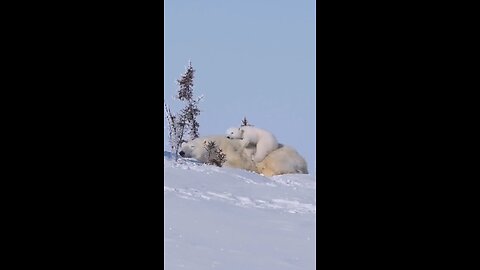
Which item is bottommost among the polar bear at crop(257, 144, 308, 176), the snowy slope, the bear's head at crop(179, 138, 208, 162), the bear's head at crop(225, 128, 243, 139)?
the snowy slope

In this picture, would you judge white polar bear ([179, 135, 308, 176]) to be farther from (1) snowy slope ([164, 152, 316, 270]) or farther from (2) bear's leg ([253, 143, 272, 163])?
(1) snowy slope ([164, 152, 316, 270])

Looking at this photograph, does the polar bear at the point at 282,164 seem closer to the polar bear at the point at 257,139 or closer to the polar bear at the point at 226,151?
the polar bear at the point at 257,139

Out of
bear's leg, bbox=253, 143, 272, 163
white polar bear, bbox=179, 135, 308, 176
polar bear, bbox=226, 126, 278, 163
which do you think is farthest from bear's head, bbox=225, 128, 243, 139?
bear's leg, bbox=253, 143, 272, 163

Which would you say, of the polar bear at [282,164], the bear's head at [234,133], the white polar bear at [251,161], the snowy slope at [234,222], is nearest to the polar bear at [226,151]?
the white polar bear at [251,161]

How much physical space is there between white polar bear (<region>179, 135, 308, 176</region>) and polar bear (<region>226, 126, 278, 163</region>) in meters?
0.13

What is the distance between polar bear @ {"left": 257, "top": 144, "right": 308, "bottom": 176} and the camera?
68.8 ft

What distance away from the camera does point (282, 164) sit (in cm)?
2103
